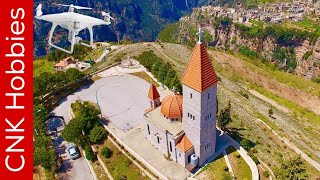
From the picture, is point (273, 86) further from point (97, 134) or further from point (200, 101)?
point (200, 101)

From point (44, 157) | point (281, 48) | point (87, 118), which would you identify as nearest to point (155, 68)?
point (87, 118)

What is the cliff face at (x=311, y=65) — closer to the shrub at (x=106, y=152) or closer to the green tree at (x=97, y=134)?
the green tree at (x=97, y=134)

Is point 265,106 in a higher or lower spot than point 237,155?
lower

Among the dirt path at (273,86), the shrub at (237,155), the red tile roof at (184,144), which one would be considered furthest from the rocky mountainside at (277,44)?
the red tile roof at (184,144)

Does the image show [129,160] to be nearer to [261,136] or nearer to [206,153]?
[206,153]

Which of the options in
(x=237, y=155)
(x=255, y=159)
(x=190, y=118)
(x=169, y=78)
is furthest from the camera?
(x=169, y=78)

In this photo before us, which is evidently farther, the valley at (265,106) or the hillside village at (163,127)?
the valley at (265,106)

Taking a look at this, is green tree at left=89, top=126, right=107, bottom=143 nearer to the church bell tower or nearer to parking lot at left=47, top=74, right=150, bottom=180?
parking lot at left=47, top=74, right=150, bottom=180

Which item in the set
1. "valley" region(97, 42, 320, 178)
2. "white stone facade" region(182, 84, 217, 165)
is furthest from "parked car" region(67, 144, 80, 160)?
"valley" region(97, 42, 320, 178)
